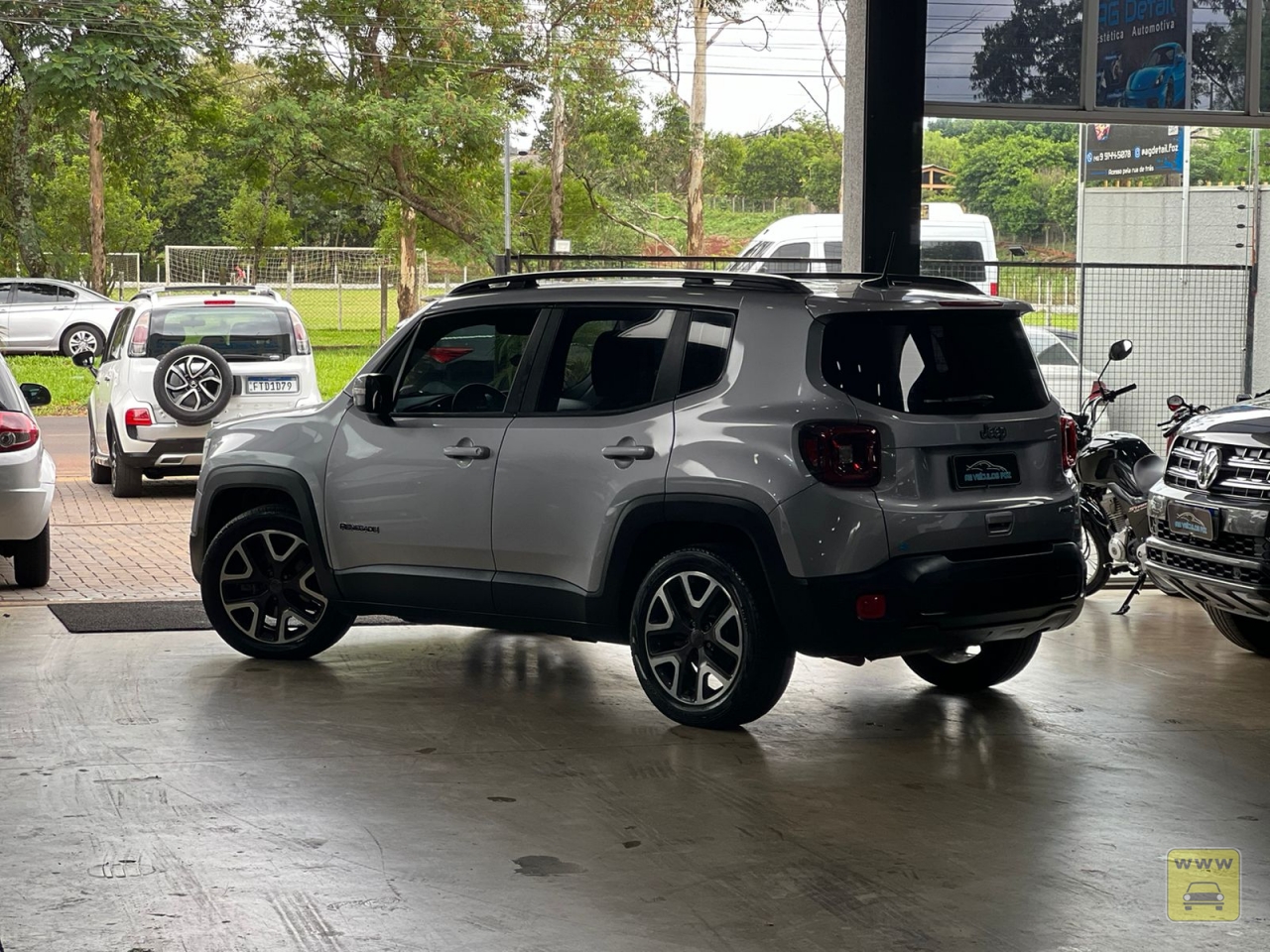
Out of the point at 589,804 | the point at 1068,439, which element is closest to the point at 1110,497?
the point at 1068,439

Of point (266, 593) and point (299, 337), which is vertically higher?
point (299, 337)

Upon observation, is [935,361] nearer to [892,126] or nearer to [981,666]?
[981,666]

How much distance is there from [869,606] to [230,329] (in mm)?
10147

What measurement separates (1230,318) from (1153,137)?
1.75 metres

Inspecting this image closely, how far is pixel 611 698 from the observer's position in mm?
7539

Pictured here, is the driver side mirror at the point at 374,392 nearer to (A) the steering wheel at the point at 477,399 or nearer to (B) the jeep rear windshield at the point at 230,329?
(A) the steering wheel at the point at 477,399

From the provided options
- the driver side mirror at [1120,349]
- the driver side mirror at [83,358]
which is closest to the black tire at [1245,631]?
the driver side mirror at [1120,349]

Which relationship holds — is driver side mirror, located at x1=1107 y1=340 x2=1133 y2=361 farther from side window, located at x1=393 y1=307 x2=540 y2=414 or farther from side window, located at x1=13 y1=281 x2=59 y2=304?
side window, located at x1=13 y1=281 x2=59 y2=304

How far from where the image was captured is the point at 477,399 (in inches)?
297

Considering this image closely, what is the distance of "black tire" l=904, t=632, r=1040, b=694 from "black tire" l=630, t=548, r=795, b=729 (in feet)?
4.28

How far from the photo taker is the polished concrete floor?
183 inches

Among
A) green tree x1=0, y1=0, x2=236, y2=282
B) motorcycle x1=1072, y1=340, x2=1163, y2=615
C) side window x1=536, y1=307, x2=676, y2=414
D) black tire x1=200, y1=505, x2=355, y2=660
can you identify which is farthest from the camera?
green tree x1=0, y1=0, x2=236, y2=282

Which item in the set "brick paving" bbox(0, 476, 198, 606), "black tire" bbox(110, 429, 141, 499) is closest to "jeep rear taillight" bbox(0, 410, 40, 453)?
"brick paving" bbox(0, 476, 198, 606)

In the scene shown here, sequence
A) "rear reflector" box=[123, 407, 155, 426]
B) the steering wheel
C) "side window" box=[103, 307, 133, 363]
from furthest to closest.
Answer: "side window" box=[103, 307, 133, 363] < "rear reflector" box=[123, 407, 155, 426] < the steering wheel
